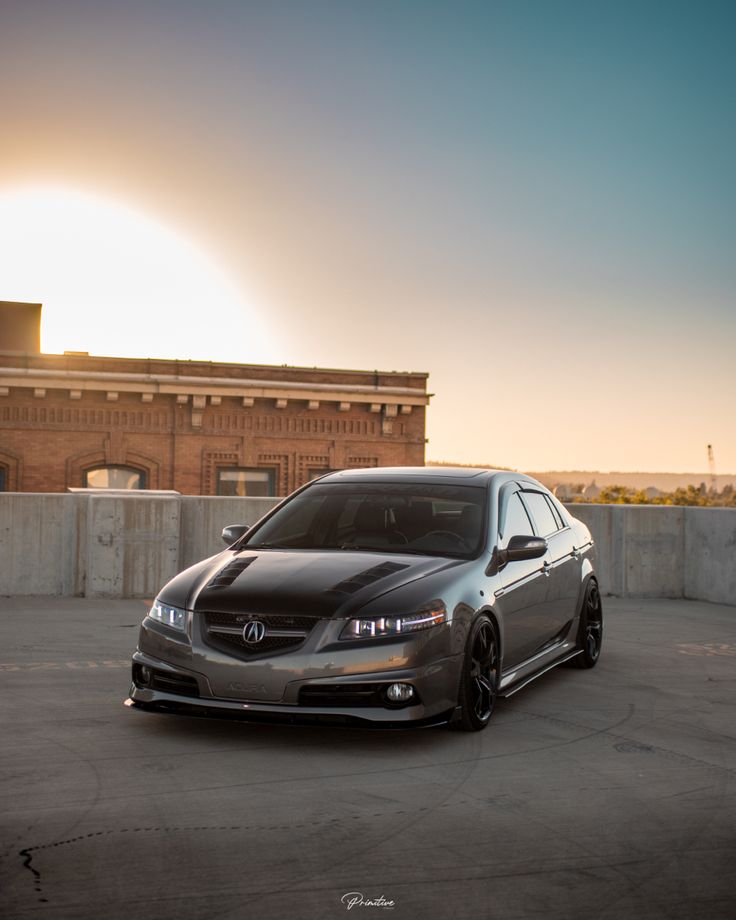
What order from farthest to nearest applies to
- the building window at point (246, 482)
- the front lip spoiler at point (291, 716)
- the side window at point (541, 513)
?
the building window at point (246, 482) → the side window at point (541, 513) → the front lip spoiler at point (291, 716)

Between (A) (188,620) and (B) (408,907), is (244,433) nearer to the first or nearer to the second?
(A) (188,620)

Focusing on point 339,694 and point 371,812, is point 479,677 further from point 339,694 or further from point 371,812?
point 371,812

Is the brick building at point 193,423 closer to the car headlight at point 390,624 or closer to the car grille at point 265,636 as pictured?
the car grille at point 265,636

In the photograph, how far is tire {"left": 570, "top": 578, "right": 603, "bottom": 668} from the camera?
9.23 metres

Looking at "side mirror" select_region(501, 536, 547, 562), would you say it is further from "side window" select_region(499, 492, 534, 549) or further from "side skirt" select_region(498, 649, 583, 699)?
"side skirt" select_region(498, 649, 583, 699)

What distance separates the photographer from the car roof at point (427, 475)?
8.10 m

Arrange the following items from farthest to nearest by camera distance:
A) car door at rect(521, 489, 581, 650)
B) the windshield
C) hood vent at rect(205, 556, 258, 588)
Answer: car door at rect(521, 489, 581, 650)
the windshield
hood vent at rect(205, 556, 258, 588)

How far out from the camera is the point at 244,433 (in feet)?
106

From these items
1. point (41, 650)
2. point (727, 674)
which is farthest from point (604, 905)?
point (41, 650)

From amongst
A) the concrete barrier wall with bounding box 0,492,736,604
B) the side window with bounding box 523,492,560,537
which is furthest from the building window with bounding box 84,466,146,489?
the side window with bounding box 523,492,560,537

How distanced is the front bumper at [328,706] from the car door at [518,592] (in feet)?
3.00

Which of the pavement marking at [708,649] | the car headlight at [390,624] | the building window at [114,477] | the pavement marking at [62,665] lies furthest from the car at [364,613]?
the building window at [114,477]

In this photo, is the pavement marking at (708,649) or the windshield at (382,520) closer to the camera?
the windshield at (382,520)

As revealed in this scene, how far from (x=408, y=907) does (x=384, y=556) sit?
3269 mm
